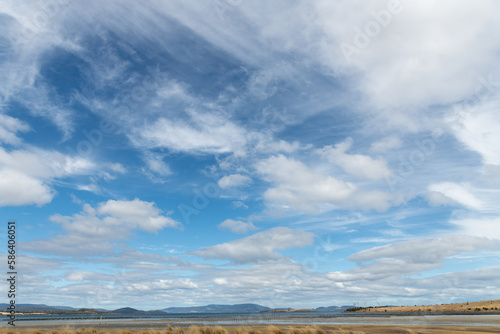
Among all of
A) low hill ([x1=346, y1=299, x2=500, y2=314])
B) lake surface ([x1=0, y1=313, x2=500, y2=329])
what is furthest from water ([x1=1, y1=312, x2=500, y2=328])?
low hill ([x1=346, y1=299, x2=500, y2=314])

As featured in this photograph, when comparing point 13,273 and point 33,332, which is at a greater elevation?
point 13,273

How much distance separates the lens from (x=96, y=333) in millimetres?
34062

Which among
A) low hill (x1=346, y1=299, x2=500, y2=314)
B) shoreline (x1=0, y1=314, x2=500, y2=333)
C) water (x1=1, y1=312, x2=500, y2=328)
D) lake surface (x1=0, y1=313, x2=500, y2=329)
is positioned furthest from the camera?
low hill (x1=346, y1=299, x2=500, y2=314)

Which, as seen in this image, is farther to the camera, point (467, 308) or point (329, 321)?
point (467, 308)

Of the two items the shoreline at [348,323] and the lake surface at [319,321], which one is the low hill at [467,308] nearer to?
the lake surface at [319,321]

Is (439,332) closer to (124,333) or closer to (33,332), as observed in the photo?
(124,333)

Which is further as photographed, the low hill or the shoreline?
the low hill

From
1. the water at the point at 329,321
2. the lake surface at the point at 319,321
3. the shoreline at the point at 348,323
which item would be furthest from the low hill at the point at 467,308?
the shoreline at the point at 348,323

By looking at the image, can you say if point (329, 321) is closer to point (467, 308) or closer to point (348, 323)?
point (348, 323)

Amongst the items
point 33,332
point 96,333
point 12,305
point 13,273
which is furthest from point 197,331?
point 12,305

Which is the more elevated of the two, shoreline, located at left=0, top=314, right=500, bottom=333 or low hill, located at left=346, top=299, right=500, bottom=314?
shoreline, located at left=0, top=314, right=500, bottom=333

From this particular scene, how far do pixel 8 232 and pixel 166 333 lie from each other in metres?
20.8

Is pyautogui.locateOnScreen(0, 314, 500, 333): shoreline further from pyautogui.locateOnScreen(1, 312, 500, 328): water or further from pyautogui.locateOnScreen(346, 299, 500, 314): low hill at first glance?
pyautogui.locateOnScreen(346, 299, 500, 314): low hill

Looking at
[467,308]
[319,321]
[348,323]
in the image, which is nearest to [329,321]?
[319,321]
